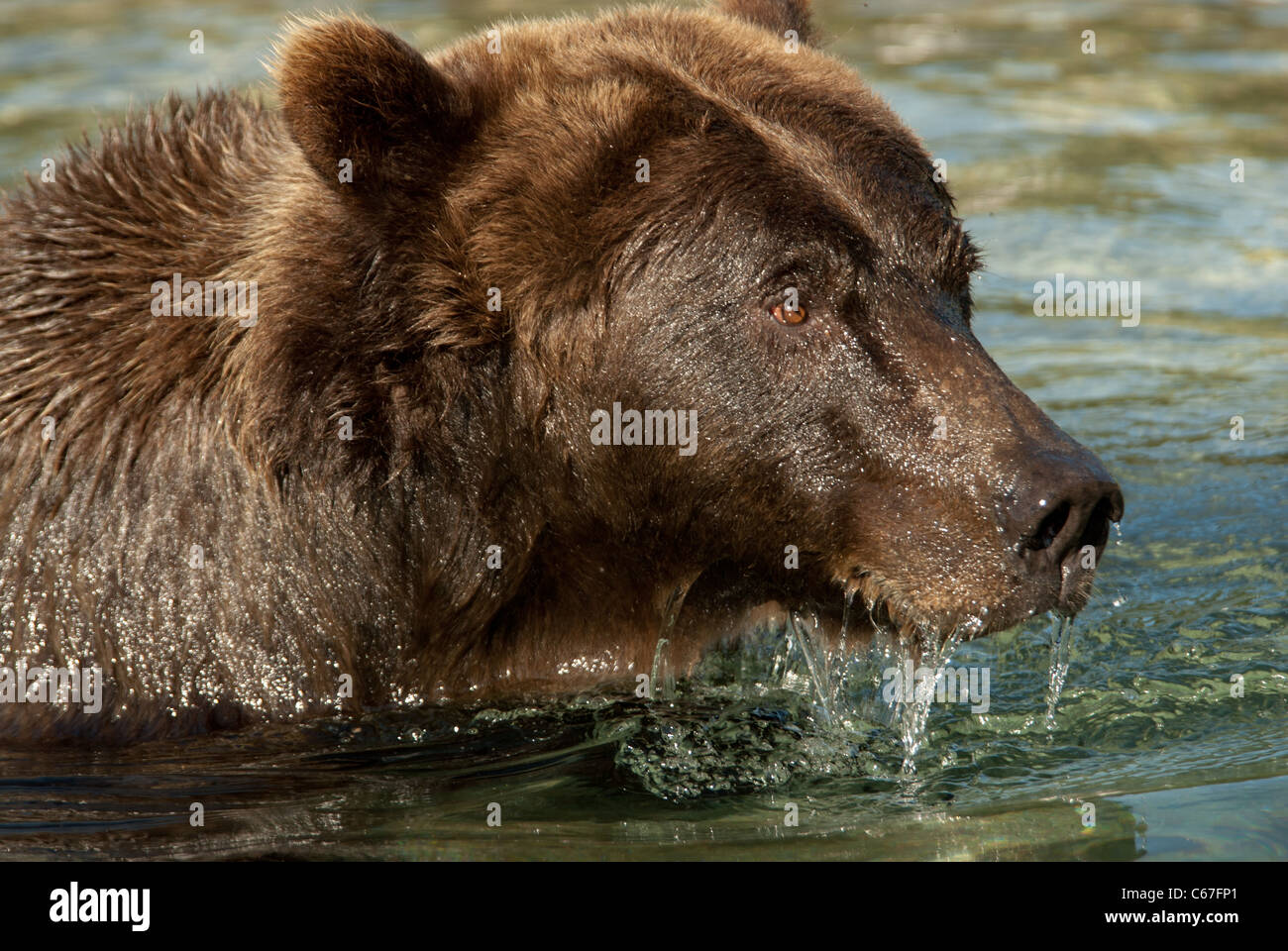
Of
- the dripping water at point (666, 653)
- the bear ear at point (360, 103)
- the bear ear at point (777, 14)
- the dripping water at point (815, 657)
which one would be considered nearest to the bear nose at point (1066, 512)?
the dripping water at point (815, 657)

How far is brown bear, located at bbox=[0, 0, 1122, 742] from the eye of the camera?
5.29 metres

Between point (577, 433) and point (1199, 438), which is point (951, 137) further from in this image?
point (577, 433)

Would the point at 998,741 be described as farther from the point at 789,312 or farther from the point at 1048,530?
the point at 789,312

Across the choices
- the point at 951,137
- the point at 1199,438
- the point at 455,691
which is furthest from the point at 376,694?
the point at 951,137

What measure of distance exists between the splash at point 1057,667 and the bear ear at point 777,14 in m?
2.48

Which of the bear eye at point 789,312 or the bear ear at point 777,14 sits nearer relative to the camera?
the bear eye at point 789,312

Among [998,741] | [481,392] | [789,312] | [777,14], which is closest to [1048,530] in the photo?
[789,312]

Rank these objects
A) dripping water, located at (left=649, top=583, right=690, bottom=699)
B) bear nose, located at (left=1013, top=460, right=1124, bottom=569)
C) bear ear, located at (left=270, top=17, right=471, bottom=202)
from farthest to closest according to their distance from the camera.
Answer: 1. dripping water, located at (left=649, top=583, right=690, bottom=699)
2. bear ear, located at (left=270, top=17, right=471, bottom=202)
3. bear nose, located at (left=1013, top=460, right=1124, bottom=569)

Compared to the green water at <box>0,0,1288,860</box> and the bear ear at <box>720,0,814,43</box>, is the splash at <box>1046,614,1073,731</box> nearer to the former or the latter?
the green water at <box>0,0,1288,860</box>

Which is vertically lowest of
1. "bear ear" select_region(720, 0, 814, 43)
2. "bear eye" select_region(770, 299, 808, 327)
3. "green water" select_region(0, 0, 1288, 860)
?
"green water" select_region(0, 0, 1288, 860)

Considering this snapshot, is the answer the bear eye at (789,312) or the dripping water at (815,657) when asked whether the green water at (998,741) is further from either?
the bear eye at (789,312)

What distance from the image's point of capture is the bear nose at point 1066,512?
501cm

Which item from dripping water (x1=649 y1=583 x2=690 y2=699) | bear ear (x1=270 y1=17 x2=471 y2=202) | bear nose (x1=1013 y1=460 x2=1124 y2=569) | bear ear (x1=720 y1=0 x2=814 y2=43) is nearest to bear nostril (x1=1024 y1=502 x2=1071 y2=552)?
bear nose (x1=1013 y1=460 x2=1124 y2=569)

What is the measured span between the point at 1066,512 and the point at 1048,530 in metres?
0.09
